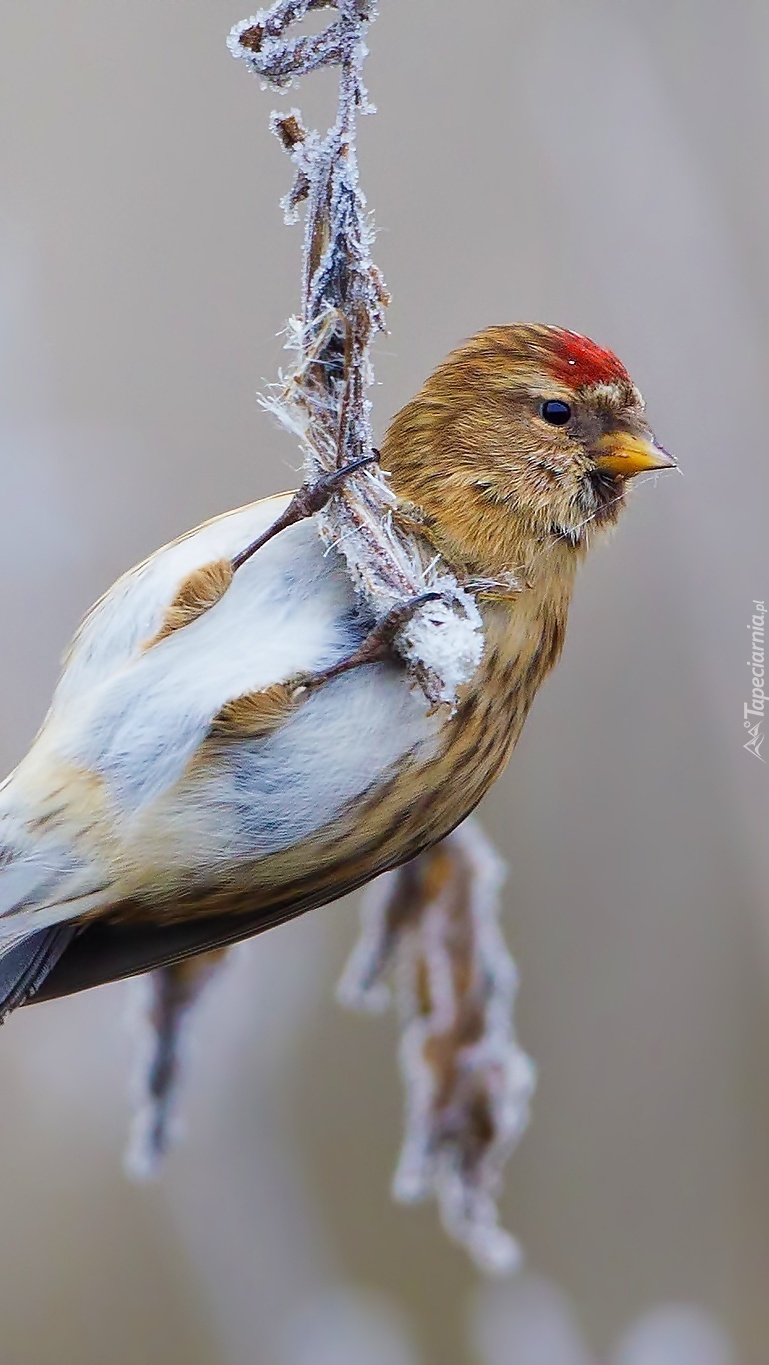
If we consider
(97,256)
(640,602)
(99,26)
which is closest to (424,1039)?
(640,602)

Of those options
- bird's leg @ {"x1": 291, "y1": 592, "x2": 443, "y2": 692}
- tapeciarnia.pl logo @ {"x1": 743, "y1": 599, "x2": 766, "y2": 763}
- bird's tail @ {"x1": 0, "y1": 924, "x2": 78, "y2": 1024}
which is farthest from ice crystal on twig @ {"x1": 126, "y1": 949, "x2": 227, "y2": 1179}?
tapeciarnia.pl logo @ {"x1": 743, "y1": 599, "x2": 766, "y2": 763}

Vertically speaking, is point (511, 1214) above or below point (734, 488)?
below

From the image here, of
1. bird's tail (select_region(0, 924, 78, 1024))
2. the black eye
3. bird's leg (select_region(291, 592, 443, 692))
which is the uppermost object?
the black eye

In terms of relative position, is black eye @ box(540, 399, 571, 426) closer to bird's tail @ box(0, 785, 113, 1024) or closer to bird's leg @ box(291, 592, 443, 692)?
bird's leg @ box(291, 592, 443, 692)

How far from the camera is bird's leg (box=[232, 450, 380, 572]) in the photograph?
69cm

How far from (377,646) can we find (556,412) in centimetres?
23

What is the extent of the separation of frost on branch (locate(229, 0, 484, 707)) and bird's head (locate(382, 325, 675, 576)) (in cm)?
13

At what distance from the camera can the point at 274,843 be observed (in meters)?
0.82

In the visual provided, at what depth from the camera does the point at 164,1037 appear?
97cm

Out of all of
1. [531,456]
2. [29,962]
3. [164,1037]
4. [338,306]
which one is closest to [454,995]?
[164,1037]

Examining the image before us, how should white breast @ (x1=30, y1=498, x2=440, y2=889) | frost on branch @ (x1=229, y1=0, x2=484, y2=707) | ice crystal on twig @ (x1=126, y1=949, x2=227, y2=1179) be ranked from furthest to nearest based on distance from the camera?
ice crystal on twig @ (x1=126, y1=949, x2=227, y2=1179) < white breast @ (x1=30, y1=498, x2=440, y2=889) < frost on branch @ (x1=229, y1=0, x2=484, y2=707)

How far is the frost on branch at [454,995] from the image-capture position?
3.38 feet

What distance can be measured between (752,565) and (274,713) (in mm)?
707

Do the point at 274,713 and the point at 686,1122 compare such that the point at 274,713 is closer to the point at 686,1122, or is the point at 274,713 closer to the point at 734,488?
the point at 734,488
